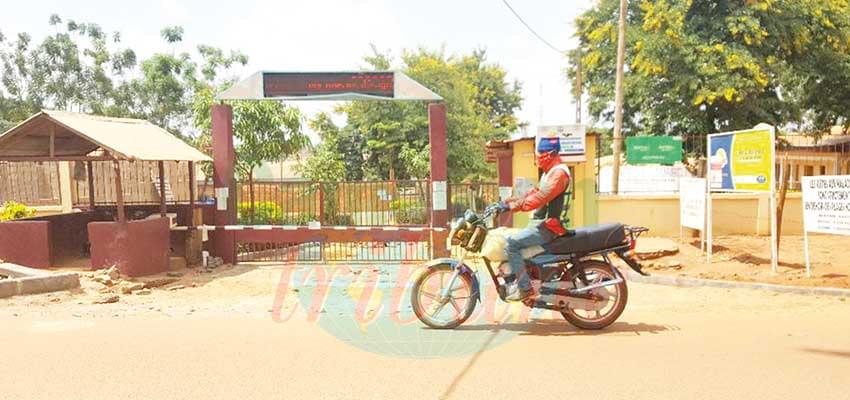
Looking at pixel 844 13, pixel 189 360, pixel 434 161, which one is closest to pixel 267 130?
pixel 434 161

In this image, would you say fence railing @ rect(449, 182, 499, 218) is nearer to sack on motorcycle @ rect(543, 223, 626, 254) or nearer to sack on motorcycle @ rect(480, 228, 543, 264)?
sack on motorcycle @ rect(480, 228, 543, 264)

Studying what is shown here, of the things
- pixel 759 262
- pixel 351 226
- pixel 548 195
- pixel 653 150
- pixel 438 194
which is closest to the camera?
pixel 548 195

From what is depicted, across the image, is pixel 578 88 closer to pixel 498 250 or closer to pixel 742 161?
pixel 742 161

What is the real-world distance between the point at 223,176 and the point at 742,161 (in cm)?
873

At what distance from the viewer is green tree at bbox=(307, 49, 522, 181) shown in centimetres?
2736

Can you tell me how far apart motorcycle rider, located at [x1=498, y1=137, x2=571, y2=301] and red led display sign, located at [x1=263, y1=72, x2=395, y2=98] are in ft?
19.2

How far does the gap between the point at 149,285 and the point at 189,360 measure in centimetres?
505

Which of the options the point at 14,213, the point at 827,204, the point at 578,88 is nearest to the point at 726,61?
the point at 578,88

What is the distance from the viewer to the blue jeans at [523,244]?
6.05 metres

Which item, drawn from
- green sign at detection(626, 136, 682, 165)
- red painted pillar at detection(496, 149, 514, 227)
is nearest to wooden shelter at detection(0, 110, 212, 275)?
red painted pillar at detection(496, 149, 514, 227)

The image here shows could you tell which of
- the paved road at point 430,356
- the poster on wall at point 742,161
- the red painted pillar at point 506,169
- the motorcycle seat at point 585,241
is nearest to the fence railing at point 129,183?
the red painted pillar at point 506,169

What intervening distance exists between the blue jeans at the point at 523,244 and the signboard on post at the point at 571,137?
6720mm

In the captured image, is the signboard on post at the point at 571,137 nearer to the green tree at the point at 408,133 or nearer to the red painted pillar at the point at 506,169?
the red painted pillar at the point at 506,169

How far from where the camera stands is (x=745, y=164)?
32.3ft
